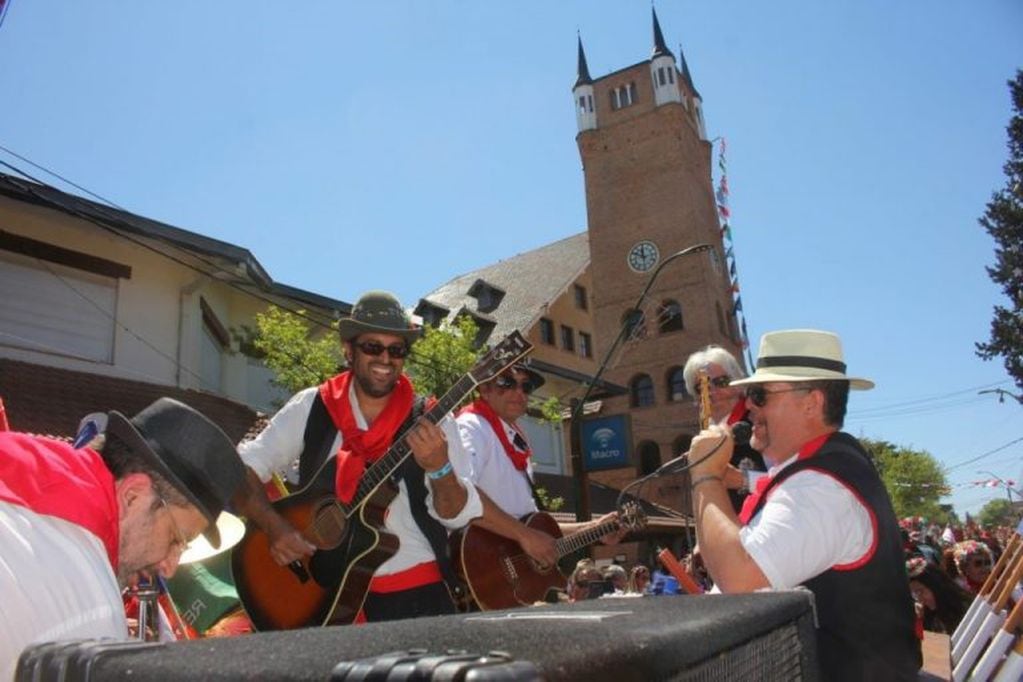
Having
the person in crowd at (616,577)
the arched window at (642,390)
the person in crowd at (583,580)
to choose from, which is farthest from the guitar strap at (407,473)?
the arched window at (642,390)

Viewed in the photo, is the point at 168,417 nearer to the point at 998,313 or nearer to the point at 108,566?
the point at 108,566

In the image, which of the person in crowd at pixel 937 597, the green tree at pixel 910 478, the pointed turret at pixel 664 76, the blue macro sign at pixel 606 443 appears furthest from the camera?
the green tree at pixel 910 478

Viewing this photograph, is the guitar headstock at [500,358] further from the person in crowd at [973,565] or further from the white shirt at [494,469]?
the person in crowd at [973,565]

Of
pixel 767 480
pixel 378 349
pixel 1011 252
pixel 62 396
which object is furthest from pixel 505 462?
pixel 1011 252

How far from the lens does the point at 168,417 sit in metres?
1.94

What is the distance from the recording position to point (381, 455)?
362 centimetres

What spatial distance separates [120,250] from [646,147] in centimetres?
3437

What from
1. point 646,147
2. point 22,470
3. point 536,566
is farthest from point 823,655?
point 646,147

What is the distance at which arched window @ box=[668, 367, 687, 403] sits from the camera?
39.1 m

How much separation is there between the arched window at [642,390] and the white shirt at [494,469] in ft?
118

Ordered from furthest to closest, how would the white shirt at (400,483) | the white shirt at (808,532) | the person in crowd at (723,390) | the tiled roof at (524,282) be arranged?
the tiled roof at (524,282) < the person in crowd at (723,390) < the white shirt at (400,483) < the white shirt at (808,532)

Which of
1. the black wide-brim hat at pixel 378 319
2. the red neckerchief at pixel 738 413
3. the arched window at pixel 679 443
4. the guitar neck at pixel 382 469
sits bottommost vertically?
the guitar neck at pixel 382 469

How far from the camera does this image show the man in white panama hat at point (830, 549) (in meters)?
2.08

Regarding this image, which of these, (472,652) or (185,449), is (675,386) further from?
(472,652)
